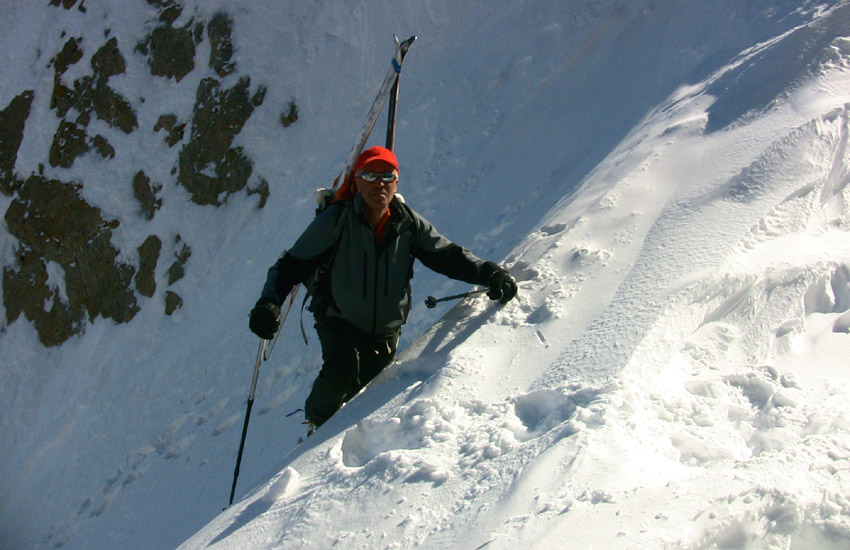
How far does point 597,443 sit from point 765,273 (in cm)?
144

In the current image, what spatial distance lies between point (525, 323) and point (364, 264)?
986 mm

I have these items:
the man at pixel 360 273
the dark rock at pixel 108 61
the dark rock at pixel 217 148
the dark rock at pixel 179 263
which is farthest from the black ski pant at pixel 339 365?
the dark rock at pixel 108 61

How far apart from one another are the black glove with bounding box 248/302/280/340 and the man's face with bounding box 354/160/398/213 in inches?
31.6

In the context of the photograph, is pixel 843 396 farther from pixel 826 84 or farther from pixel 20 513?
pixel 20 513

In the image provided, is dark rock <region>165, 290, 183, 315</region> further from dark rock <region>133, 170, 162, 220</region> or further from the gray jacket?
the gray jacket

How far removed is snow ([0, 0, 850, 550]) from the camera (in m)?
2.26

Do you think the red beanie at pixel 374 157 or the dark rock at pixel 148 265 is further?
the dark rock at pixel 148 265

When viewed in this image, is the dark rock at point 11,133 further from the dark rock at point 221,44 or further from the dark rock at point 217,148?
the dark rock at point 221,44

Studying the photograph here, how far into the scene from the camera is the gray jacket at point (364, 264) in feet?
12.4

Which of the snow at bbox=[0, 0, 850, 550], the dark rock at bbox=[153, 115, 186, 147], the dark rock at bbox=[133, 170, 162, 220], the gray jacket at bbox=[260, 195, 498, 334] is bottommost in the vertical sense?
the snow at bbox=[0, 0, 850, 550]

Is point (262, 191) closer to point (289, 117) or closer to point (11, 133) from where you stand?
point (289, 117)

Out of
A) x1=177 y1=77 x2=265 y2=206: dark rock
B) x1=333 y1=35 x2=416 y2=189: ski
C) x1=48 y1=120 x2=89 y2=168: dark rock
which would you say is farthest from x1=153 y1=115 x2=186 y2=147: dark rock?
x1=333 y1=35 x2=416 y2=189: ski

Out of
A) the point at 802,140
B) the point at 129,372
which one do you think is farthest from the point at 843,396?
the point at 129,372

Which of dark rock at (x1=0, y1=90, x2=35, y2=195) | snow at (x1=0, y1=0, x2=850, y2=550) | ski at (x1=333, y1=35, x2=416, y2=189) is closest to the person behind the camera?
snow at (x1=0, y1=0, x2=850, y2=550)
